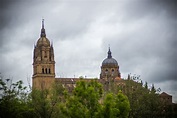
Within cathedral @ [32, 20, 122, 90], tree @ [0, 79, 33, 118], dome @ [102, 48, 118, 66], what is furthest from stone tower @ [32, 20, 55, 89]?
tree @ [0, 79, 33, 118]

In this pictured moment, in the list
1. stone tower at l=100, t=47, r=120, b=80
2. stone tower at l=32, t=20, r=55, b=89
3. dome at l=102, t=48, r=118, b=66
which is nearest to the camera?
stone tower at l=32, t=20, r=55, b=89

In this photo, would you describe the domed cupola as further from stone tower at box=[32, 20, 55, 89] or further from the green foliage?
the green foliage

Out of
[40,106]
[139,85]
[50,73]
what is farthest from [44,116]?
[50,73]

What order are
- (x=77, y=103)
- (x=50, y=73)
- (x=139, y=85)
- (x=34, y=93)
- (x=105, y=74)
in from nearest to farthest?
(x=77, y=103)
(x=34, y=93)
(x=139, y=85)
(x=50, y=73)
(x=105, y=74)

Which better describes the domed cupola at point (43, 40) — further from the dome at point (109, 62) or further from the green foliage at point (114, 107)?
the green foliage at point (114, 107)

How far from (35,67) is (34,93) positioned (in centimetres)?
7634

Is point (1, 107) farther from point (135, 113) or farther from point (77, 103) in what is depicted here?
point (135, 113)

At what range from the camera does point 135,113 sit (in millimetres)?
59156

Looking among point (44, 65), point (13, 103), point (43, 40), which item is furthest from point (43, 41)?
point (13, 103)

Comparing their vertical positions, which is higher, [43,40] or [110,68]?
[43,40]

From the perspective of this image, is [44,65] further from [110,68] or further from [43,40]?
[110,68]

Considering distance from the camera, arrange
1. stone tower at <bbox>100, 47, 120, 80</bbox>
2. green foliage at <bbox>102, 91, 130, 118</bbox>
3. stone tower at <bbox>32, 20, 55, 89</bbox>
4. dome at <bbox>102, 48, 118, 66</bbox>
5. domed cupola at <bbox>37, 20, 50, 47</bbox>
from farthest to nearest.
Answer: dome at <bbox>102, 48, 118, 66</bbox>
stone tower at <bbox>100, 47, 120, 80</bbox>
domed cupola at <bbox>37, 20, 50, 47</bbox>
stone tower at <bbox>32, 20, 55, 89</bbox>
green foliage at <bbox>102, 91, 130, 118</bbox>

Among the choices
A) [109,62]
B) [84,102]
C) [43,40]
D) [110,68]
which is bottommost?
[84,102]

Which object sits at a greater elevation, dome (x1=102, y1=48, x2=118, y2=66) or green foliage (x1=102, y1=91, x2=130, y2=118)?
dome (x1=102, y1=48, x2=118, y2=66)
